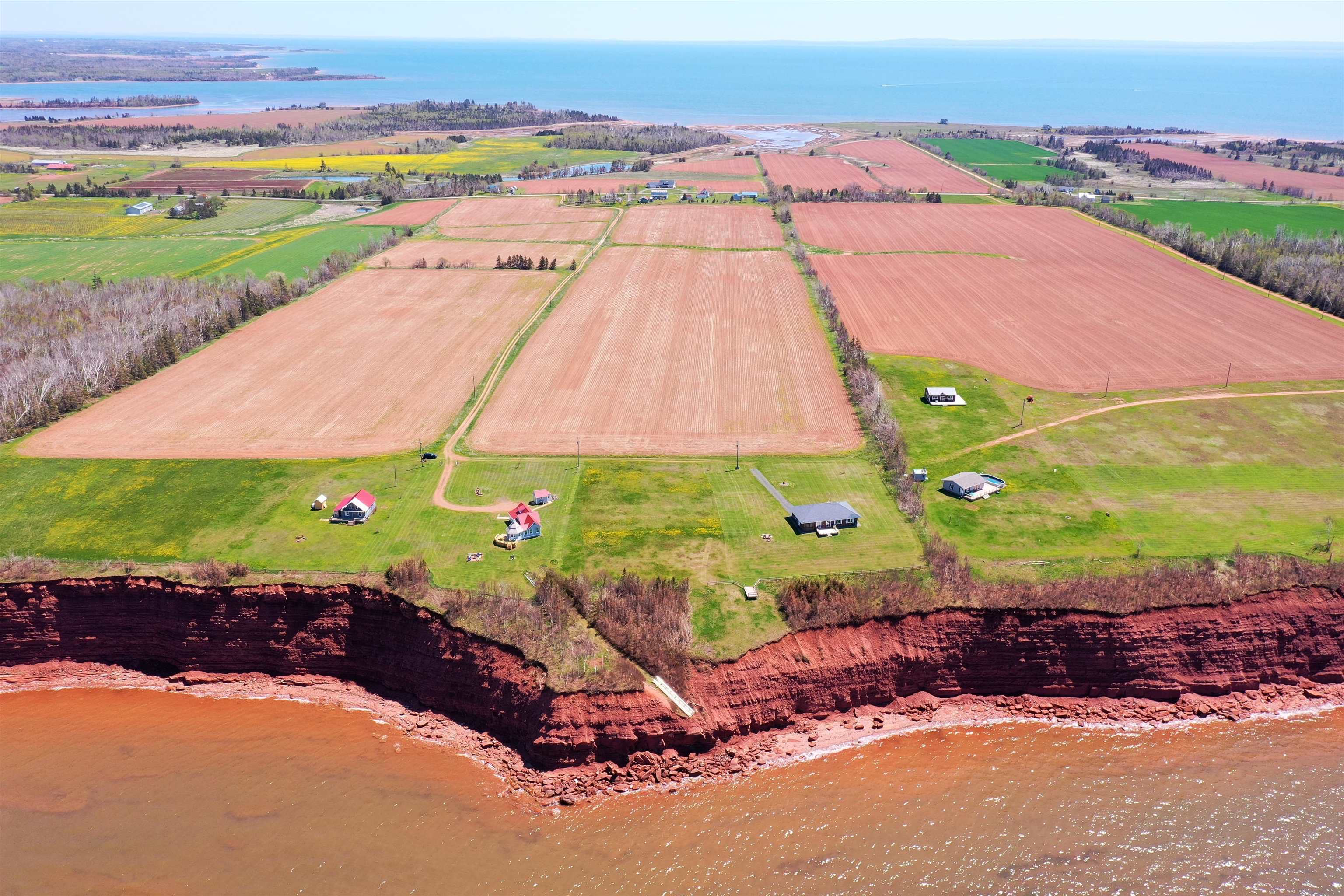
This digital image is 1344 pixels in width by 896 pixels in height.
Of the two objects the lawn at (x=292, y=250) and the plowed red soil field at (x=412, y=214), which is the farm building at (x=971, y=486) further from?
the plowed red soil field at (x=412, y=214)

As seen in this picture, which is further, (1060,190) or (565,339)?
(1060,190)

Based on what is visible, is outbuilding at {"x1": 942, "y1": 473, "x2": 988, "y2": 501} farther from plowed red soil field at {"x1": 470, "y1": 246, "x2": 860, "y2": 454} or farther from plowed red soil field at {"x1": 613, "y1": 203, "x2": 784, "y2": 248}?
plowed red soil field at {"x1": 613, "y1": 203, "x2": 784, "y2": 248}

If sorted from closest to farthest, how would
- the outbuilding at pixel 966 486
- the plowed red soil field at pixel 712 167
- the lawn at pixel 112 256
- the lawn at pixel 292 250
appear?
the outbuilding at pixel 966 486 < the lawn at pixel 112 256 < the lawn at pixel 292 250 < the plowed red soil field at pixel 712 167

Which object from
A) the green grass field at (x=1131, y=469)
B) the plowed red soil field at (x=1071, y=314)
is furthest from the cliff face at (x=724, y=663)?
the plowed red soil field at (x=1071, y=314)

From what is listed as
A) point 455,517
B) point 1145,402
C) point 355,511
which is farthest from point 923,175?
point 355,511

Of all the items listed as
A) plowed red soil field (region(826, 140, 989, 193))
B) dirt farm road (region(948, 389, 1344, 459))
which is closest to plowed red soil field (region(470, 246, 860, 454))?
dirt farm road (region(948, 389, 1344, 459))

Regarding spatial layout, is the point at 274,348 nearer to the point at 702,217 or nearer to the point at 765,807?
the point at 765,807

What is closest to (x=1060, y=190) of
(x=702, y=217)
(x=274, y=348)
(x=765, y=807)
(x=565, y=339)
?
(x=702, y=217)
